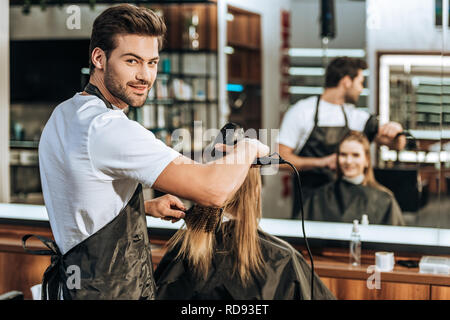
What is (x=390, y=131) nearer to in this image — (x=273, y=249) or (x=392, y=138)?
(x=392, y=138)

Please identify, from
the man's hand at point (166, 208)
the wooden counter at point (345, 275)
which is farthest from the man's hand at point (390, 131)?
the man's hand at point (166, 208)

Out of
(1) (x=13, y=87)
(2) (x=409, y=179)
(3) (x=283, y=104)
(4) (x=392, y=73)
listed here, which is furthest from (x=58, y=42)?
(2) (x=409, y=179)

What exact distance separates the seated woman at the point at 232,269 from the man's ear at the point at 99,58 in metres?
0.71

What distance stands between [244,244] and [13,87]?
6.23m

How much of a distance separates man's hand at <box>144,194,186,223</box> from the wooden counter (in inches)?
33.8

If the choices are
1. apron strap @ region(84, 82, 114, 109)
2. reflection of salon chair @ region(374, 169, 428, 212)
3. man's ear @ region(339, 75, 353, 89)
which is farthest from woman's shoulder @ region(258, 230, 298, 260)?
reflection of salon chair @ region(374, 169, 428, 212)

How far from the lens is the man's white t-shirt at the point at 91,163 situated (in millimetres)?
1359

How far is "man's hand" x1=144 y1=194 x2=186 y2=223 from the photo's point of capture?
1.68 metres

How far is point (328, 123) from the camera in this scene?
12.3 ft

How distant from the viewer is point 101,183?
1.41 m

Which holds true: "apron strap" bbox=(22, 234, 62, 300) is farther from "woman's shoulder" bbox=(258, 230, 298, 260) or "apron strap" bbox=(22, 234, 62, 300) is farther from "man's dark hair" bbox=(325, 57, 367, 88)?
"man's dark hair" bbox=(325, 57, 367, 88)

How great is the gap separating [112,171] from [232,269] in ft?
2.62

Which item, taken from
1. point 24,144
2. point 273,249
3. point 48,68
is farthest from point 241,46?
point 273,249

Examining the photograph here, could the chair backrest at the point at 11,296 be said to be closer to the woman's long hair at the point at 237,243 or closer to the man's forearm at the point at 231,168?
the woman's long hair at the point at 237,243
